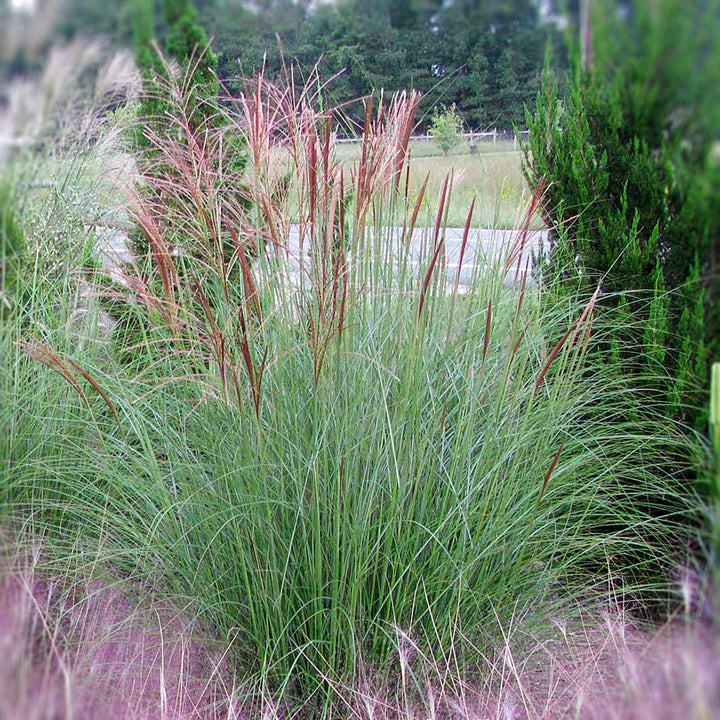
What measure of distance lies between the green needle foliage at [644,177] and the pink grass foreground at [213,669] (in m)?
0.79

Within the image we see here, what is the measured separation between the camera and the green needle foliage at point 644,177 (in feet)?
4.56

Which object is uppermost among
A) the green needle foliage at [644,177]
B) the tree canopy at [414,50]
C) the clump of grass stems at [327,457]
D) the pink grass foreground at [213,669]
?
the tree canopy at [414,50]

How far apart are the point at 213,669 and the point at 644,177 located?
2.00m

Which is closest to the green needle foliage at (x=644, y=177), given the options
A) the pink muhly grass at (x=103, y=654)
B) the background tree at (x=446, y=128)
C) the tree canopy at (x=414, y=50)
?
the tree canopy at (x=414, y=50)

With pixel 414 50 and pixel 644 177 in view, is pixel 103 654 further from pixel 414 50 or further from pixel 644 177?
pixel 414 50

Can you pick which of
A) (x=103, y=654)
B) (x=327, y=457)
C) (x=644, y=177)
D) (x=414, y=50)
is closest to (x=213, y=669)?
(x=103, y=654)

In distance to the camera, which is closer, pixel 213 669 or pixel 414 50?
pixel 213 669

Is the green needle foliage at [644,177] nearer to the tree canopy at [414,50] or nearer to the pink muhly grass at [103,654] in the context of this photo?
the tree canopy at [414,50]

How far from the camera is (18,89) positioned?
1.78m

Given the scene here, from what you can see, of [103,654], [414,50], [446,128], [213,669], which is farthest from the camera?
[414,50]

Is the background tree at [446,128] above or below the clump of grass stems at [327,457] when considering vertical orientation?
above

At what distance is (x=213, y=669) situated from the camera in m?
2.13

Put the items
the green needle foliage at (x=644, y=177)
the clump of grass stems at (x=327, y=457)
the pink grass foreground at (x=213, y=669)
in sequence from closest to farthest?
the green needle foliage at (x=644, y=177) → the pink grass foreground at (x=213, y=669) → the clump of grass stems at (x=327, y=457)

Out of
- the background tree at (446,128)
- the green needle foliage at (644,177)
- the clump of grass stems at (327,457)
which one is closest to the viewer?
the green needle foliage at (644,177)
